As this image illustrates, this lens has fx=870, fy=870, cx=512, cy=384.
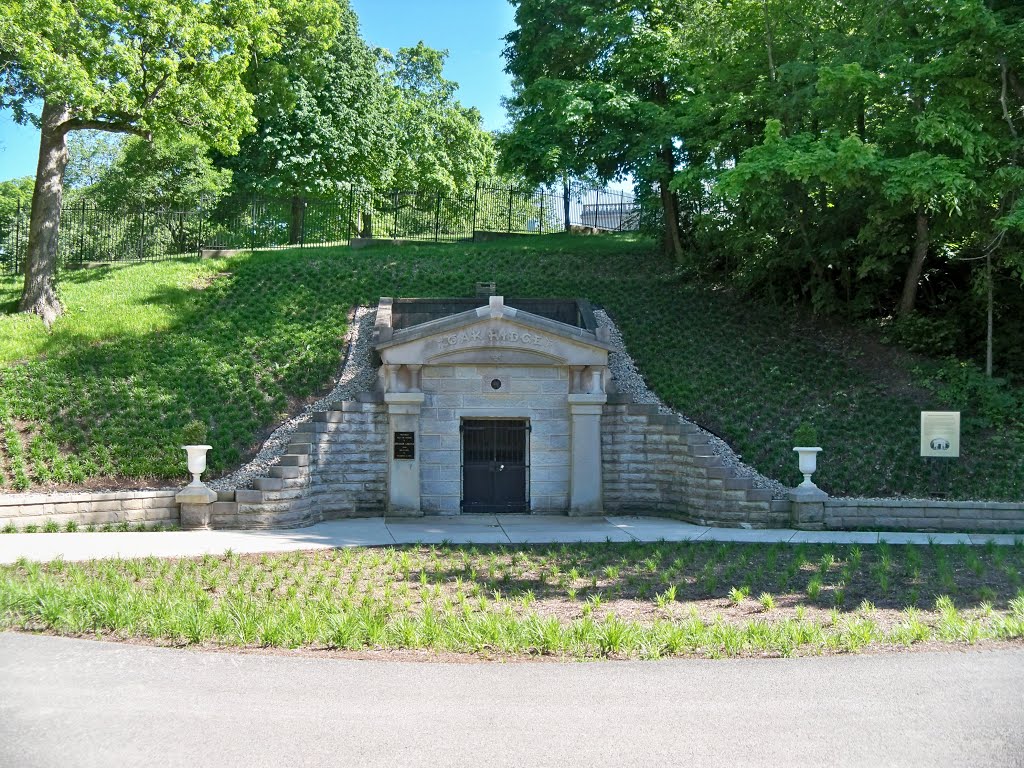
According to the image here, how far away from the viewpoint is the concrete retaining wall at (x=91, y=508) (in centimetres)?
1259

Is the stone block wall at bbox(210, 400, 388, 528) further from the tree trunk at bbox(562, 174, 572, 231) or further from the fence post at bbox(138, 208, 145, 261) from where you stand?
the tree trunk at bbox(562, 174, 572, 231)

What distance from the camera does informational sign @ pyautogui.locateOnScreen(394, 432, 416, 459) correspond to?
15383 millimetres

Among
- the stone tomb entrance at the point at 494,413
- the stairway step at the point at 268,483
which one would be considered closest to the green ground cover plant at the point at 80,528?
the stairway step at the point at 268,483

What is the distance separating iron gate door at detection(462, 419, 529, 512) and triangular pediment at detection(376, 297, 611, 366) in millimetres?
1233

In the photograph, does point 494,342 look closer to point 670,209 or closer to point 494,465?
point 494,465

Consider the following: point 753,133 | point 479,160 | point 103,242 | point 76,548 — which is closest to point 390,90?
point 479,160

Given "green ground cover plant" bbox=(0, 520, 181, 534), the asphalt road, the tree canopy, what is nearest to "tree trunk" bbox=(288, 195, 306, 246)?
the tree canopy

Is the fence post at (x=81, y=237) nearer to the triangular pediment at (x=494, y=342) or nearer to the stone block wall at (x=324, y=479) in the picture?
the stone block wall at (x=324, y=479)

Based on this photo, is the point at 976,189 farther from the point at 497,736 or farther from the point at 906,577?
the point at 497,736

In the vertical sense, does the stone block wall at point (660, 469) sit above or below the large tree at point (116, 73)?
below

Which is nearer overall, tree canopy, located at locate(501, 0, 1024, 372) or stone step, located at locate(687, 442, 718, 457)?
stone step, located at locate(687, 442, 718, 457)

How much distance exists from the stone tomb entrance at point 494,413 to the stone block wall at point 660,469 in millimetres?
359

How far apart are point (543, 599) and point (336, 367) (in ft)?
33.5

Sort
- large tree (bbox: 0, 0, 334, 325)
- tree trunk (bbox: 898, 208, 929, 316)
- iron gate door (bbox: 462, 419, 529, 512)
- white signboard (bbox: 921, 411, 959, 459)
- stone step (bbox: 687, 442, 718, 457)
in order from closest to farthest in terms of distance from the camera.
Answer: white signboard (bbox: 921, 411, 959, 459) → stone step (bbox: 687, 442, 718, 457) → iron gate door (bbox: 462, 419, 529, 512) → large tree (bbox: 0, 0, 334, 325) → tree trunk (bbox: 898, 208, 929, 316)
